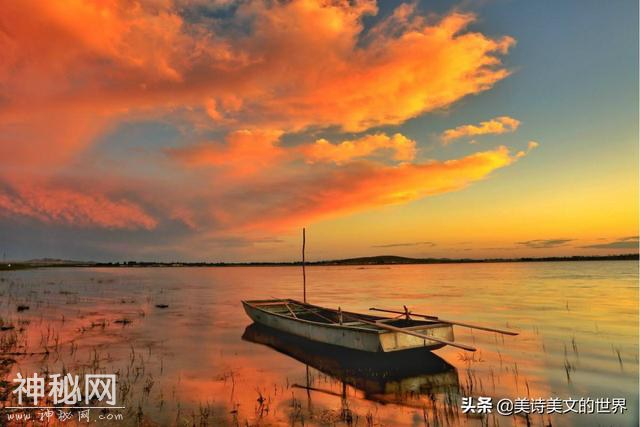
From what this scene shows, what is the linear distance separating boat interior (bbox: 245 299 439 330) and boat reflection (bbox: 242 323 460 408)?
4.48 ft

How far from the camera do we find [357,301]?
43188mm

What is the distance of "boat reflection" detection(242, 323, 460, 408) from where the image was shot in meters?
12.7

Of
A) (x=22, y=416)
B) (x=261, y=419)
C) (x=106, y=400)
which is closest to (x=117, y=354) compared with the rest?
(x=106, y=400)

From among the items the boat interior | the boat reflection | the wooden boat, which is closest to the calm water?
the boat reflection

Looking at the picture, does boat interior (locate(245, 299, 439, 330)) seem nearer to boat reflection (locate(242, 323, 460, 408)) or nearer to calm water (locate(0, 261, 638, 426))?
boat reflection (locate(242, 323, 460, 408))

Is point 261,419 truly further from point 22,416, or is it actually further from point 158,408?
point 22,416

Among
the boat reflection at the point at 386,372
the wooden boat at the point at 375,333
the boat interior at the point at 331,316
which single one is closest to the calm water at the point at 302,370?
the boat reflection at the point at 386,372

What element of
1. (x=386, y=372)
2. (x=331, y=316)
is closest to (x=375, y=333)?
(x=386, y=372)

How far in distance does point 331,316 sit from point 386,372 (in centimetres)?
887

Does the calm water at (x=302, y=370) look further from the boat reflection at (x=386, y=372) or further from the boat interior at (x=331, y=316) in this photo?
the boat interior at (x=331, y=316)

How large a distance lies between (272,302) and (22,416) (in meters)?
18.4

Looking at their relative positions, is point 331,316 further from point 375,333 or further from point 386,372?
point 375,333

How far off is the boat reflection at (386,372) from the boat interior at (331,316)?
1.37 metres

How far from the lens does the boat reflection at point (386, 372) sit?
1267 centimetres
